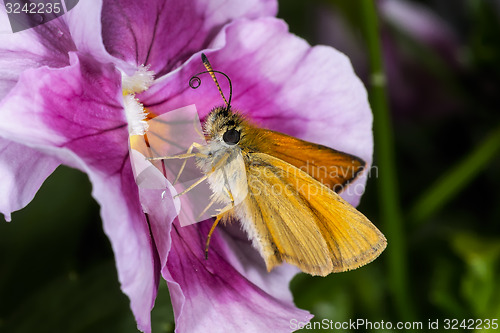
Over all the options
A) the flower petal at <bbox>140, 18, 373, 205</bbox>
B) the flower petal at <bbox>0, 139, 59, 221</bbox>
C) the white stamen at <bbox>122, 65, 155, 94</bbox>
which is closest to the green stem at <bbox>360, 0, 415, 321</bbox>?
the flower petal at <bbox>140, 18, 373, 205</bbox>

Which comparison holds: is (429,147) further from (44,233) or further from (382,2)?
(44,233)

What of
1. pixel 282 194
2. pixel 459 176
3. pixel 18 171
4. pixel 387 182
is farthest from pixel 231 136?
pixel 459 176

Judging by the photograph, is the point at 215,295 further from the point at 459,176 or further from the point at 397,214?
the point at 459,176

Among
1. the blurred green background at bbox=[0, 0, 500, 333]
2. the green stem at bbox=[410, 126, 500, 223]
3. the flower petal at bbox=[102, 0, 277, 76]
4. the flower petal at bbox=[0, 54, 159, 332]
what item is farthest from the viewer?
the green stem at bbox=[410, 126, 500, 223]

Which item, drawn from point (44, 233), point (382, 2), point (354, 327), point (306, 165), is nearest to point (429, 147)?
point (382, 2)

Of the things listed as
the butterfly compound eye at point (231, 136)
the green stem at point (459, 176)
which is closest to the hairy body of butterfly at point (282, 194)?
the butterfly compound eye at point (231, 136)

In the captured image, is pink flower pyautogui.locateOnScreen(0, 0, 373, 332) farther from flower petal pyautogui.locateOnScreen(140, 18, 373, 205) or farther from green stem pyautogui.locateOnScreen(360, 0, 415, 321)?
green stem pyautogui.locateOnScreen(360, 0, 415, 321)

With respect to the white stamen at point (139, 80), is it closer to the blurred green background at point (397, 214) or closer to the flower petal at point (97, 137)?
the flower petal at point (97, 137)
